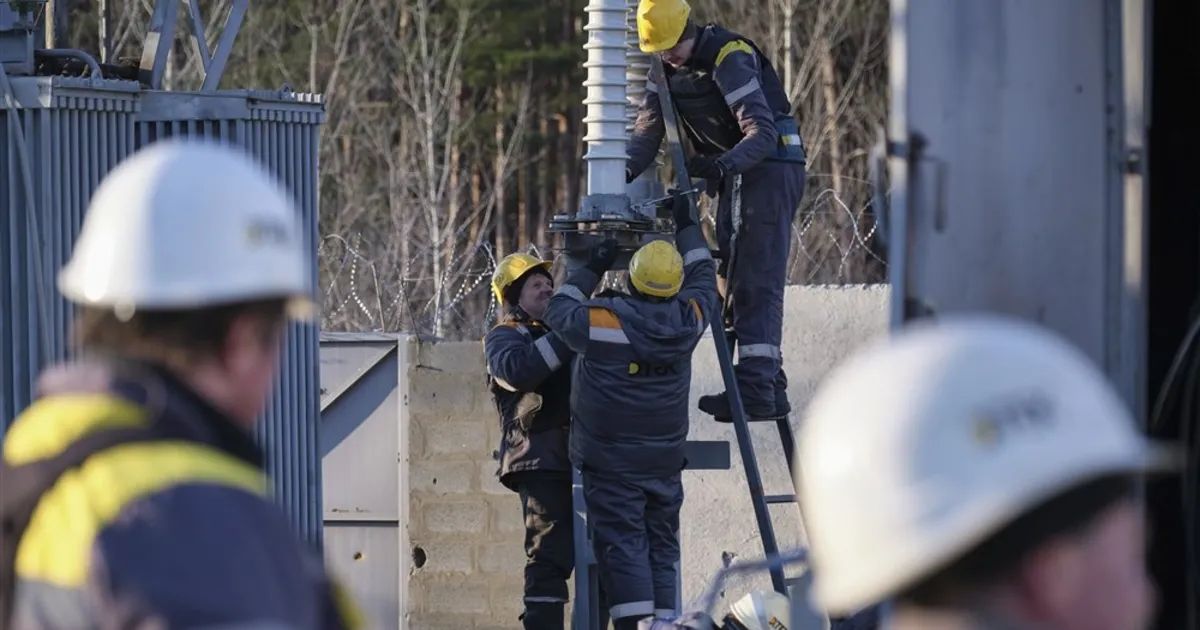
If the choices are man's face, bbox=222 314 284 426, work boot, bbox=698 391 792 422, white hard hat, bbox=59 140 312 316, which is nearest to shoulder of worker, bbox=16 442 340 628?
man's face, bbox=222 314 284 426

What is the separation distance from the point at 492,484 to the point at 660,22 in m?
2.98

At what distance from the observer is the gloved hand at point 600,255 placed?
7.95m

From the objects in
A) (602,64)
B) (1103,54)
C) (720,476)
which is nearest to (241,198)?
(1103,54)

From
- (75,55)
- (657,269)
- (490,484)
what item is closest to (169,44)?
(75,55)

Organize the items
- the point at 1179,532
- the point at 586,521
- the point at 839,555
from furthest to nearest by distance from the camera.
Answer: the point at 586,521 < the point at 1179,532 < the point at 839,555

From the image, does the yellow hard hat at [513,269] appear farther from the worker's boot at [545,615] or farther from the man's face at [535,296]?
the worker's boot at [545,615]

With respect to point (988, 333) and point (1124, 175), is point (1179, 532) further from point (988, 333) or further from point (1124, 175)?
point (988, 333)

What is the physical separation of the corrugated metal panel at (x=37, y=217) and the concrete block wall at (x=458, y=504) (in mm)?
3452

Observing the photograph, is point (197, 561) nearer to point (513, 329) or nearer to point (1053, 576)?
point (1053, 576)

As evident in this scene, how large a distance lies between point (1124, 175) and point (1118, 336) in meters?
0.31

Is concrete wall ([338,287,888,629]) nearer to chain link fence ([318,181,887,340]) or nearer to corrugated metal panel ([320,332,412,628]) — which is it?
corrugated metal panel ([320,332,412,628])

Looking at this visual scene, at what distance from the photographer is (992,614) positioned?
5.75ft

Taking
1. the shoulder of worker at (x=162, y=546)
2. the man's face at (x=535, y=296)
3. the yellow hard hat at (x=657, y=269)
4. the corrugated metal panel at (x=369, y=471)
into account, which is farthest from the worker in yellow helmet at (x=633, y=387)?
the shoulder of worker at (x=162, y=546)

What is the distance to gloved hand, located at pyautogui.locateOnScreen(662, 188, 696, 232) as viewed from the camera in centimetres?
Answer: 797
